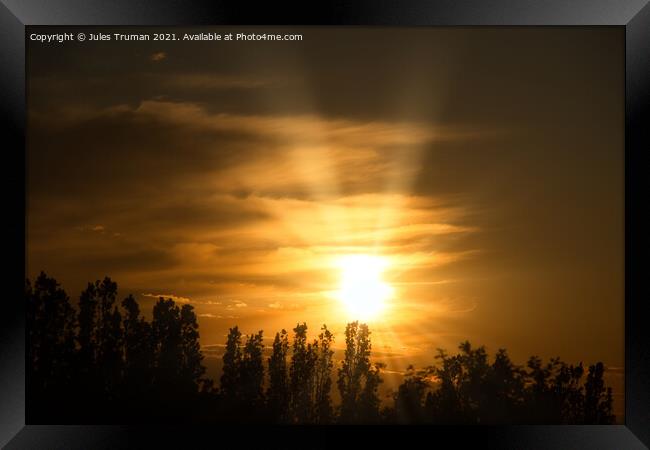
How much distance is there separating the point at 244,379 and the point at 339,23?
1489 mm

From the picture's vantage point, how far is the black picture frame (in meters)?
3.18

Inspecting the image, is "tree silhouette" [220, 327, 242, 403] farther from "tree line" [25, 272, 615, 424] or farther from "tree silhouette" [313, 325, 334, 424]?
"tree silhouette" [313, 325, 334, 424]

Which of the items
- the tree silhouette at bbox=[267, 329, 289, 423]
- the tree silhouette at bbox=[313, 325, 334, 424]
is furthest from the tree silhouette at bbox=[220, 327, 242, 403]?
the tree silhouette at bbox=[313, 325, 334, 424]

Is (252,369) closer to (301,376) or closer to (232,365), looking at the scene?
(232,365)

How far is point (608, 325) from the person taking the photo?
328cm

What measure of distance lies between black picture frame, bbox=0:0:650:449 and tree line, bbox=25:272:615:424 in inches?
3.0

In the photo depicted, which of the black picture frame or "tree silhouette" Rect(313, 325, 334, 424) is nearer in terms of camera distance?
the black picture frame

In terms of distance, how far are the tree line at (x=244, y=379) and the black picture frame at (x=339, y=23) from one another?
0.25 feet

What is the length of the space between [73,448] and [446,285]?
5.28 feet

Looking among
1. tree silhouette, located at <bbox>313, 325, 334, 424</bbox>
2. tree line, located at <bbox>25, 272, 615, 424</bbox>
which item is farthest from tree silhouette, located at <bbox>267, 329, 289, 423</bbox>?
tree silhouette, located at <bbox>313, 325, 334, 424</bbox>

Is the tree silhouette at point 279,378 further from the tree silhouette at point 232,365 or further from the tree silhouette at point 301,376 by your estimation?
the tree silhouette at point 232,365

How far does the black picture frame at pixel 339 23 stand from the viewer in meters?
3.18

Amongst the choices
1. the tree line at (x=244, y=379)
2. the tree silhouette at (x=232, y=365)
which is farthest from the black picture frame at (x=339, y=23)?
the tree silhouette at (x=232, y=365)

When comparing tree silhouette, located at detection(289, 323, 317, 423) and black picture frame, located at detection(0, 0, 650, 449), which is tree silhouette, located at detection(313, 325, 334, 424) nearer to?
tree silhouette, located at detection(289, 323, 317, 423)
